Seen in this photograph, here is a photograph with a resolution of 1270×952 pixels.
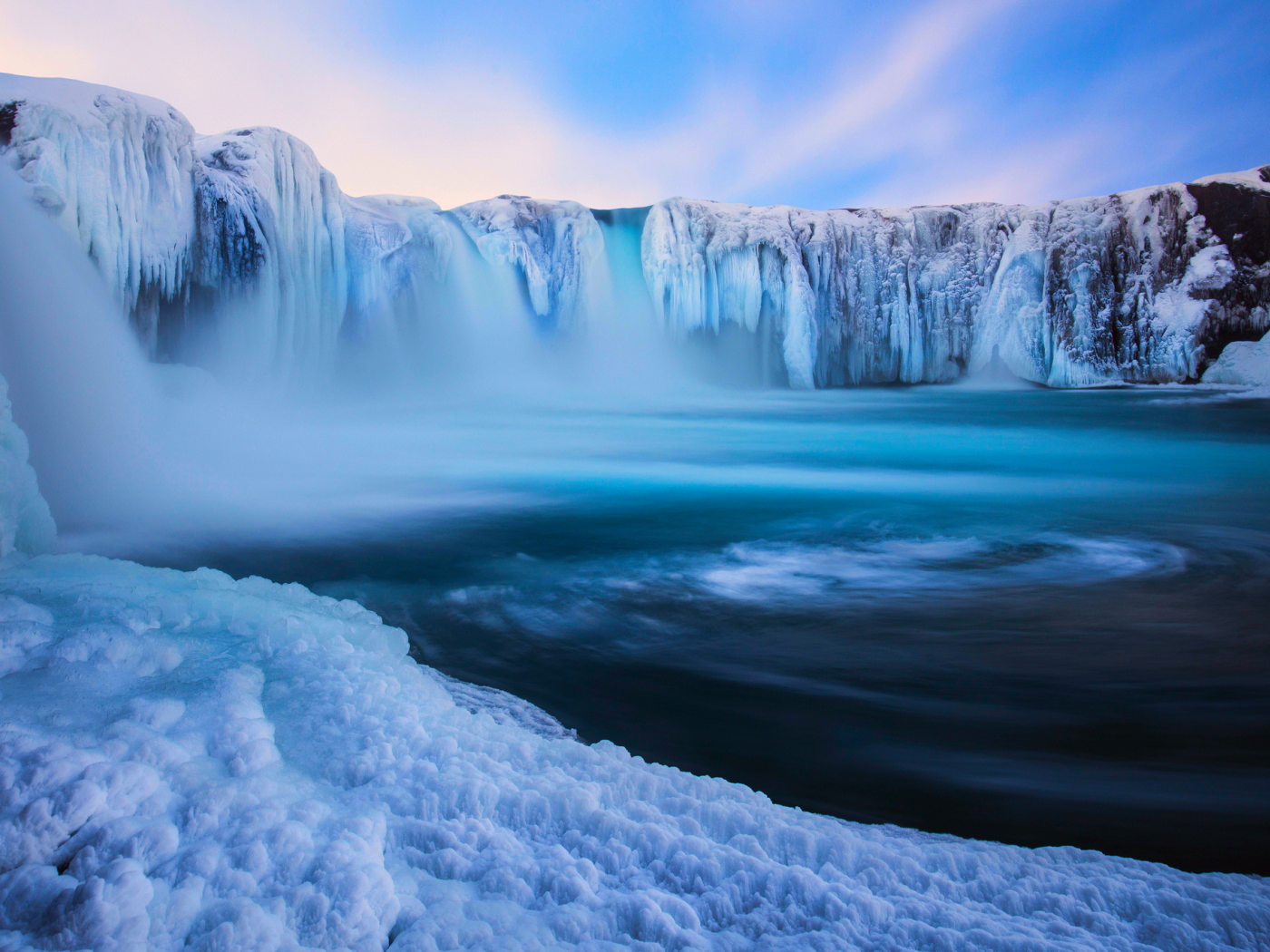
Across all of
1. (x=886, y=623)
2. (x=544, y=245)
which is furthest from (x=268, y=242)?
(x=886, y=623)

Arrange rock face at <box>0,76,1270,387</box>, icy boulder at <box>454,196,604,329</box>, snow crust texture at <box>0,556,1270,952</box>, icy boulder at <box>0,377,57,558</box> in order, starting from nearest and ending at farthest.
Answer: snow crust texture at <box>0,556,1270,952</box>, icy boulder at <box>0,377,57,558</box>, rock face at <box>0,76,1270,387</box>, icy boulder at <box>454,196,604,329</box>

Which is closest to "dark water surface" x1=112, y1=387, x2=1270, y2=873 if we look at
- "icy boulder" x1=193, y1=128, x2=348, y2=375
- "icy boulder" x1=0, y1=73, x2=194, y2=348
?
"icy boulder" x1=0, y1=73, x2=194, y2=348

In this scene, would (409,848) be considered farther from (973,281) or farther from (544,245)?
(973,281)

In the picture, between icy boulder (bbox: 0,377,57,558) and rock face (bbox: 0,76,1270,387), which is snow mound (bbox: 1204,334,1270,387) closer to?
rock face (bbox: 0,76,1270,387)

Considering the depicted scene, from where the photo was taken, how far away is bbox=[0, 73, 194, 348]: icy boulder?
20.2 ft

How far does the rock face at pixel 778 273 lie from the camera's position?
28.6 ft

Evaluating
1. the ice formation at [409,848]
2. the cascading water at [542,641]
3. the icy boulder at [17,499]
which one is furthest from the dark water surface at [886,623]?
the icy boulder at [17,499]

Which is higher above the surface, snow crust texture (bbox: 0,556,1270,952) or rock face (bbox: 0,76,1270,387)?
rock face (bbox: 0,76,1270,387)

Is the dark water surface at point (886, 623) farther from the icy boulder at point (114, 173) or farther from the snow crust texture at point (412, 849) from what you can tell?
the icy boulder at point (114, 173)

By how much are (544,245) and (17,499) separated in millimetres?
12712

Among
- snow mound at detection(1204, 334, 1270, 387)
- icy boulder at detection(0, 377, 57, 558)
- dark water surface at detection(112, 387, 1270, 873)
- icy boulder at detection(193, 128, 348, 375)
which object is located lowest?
dark water surface at detection(112, 387, 1270, 873)

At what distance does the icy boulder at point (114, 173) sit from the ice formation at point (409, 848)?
6.27 metres

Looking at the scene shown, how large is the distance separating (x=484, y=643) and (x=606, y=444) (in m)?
5.91

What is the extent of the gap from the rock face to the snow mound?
0.68 feet
